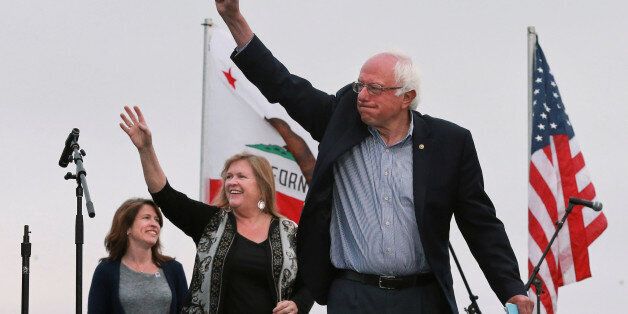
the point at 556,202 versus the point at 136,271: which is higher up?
the point at 556,202

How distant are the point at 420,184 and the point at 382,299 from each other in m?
0.49

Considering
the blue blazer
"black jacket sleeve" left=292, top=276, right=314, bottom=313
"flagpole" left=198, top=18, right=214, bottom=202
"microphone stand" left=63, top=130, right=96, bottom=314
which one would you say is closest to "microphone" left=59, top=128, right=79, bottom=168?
"microphone stand" left=63, top=130, right=96, bottom=314

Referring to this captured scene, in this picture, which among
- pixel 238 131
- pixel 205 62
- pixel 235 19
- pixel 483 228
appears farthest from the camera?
pixel 205 62

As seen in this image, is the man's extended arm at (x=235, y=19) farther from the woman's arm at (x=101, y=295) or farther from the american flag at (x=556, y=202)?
the american flag at (x=556, y=202)

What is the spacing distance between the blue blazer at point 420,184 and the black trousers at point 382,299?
0.18ft

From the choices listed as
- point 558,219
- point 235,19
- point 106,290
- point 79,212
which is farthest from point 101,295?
point 558,219

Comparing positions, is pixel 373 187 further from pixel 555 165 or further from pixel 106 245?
pixel 555 165

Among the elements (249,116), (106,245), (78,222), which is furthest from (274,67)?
(249,116)

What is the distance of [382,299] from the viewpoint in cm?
547

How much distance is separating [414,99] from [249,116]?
6.30 meters

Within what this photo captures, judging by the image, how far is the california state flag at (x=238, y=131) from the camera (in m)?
11.7

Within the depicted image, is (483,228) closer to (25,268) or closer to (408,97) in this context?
(408,97)

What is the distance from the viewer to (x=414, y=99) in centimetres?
562

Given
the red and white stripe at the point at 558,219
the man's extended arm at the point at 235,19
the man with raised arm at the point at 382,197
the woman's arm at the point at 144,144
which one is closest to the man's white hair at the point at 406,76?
the man with raised arm at the point at 382,197
